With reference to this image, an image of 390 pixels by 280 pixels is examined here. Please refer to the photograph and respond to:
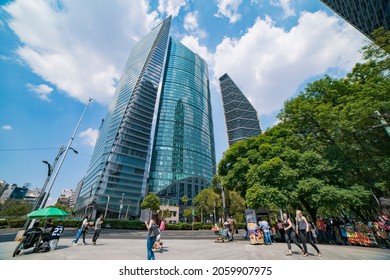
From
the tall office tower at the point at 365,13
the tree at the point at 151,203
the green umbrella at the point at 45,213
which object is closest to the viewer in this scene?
the green umbrella at the point at 45,213

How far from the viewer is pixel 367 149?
10.0 m

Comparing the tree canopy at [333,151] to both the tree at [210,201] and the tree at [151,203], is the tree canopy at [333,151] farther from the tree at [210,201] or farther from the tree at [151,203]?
the tree at [151,203]

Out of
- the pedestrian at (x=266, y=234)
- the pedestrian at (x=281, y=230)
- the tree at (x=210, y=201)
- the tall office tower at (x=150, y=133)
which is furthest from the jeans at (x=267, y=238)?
the tall office tower at (x=150, y=133)

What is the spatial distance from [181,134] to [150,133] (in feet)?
62.4

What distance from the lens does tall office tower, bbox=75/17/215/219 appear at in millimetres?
58219

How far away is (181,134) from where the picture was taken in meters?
88.6

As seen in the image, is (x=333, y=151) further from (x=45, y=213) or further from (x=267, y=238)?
(x=45, y=213)

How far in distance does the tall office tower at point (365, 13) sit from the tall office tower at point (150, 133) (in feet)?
196

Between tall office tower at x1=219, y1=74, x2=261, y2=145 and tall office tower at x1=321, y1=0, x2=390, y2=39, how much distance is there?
6677 centimetres

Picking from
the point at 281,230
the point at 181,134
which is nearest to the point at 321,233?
the point at 281,230

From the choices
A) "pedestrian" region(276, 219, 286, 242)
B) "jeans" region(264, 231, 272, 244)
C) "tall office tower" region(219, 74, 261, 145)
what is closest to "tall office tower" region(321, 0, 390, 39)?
"pedestrian" region(276, 219, 286, 242)

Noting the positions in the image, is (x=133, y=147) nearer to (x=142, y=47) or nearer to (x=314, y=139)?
(x=314, y=139)

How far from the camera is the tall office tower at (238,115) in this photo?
3745 inches

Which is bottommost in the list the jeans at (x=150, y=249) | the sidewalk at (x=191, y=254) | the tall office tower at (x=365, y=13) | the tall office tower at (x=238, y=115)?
the sidewalk at (x=191, y=254)
